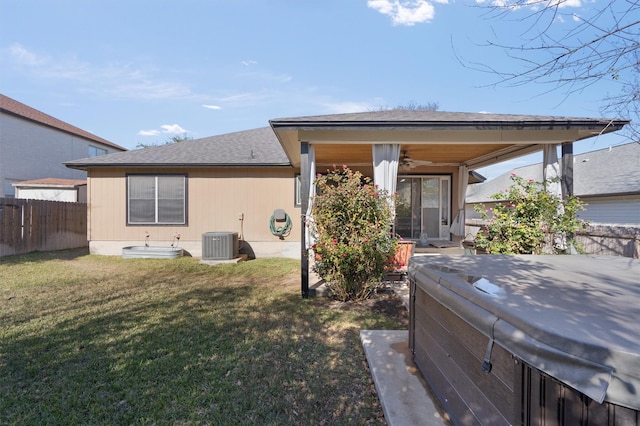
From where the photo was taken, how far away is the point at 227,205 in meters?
9.55

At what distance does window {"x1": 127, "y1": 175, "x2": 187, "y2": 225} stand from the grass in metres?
3.81

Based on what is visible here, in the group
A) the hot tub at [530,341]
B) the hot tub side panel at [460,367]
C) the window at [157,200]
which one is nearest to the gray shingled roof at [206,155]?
the window at [157,200]

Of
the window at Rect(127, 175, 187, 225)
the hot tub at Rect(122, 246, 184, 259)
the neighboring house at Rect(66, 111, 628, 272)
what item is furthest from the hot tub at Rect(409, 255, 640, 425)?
the window at Rect(127, 175, 187, 225)

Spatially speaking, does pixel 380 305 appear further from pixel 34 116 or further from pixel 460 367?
pixel 34 116

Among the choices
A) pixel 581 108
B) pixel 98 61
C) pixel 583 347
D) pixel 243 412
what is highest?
pixel 98 61

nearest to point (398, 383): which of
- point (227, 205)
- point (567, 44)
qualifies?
point (567, 44)

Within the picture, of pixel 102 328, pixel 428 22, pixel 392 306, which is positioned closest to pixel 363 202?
pixel 392 306

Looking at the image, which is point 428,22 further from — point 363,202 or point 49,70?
point 49,70

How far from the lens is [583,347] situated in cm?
114

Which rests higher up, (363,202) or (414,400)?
(363,202)

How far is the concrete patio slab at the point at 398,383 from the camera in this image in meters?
2.17

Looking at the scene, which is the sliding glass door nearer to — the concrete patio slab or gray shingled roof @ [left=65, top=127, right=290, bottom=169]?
gray shingled roof @ [left=65, top=127, right=290, bottom=169]

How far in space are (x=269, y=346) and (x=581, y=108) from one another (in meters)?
Result: 4.60

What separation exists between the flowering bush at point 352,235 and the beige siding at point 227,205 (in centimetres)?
467
